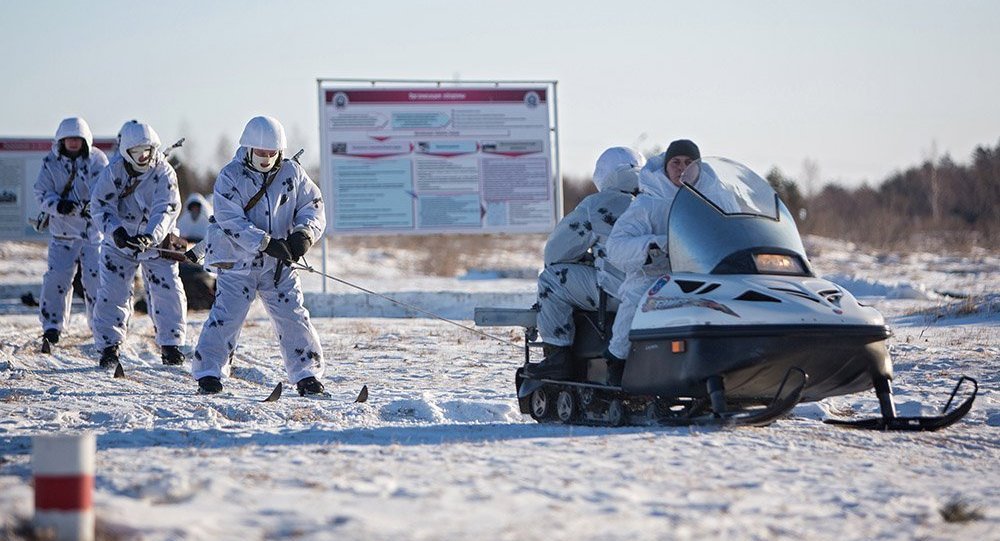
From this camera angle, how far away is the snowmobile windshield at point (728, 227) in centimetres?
887

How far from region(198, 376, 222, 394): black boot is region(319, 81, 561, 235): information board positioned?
11.3 m

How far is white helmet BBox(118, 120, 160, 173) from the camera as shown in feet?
45.2

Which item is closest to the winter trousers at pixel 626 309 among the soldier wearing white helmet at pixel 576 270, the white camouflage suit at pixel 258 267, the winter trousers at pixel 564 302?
the soldier wearing white helmet at pixel 576 270

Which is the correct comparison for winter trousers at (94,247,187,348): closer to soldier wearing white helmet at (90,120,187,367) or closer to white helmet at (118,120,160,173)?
soldier wearing white helmet at (90,120,187,367)

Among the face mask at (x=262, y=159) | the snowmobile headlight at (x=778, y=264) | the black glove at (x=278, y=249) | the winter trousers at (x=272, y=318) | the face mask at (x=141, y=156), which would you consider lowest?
the winter trousers at (x=272, y=318)

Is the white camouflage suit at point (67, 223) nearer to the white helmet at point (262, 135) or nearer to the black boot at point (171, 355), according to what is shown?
the black boot at point (171, 355)

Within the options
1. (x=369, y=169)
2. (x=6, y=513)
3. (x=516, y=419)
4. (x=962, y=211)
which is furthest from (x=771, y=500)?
(x=962, y=211)

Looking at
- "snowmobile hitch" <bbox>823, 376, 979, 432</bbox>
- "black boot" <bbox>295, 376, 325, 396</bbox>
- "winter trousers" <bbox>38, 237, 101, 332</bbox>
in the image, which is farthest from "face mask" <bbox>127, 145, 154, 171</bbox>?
"snowmobile hitch" <bbox>823, 376, 979, 432</bbox>

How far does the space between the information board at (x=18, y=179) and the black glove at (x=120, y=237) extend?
43.9 ft

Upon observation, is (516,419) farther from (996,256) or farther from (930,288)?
(996,256)

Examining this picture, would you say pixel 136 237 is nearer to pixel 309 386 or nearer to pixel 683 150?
pixel 309 386

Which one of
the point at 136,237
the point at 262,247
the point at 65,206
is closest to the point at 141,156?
the point at 136,237

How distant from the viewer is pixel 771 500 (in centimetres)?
633

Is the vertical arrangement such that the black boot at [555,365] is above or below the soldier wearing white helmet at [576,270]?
below
